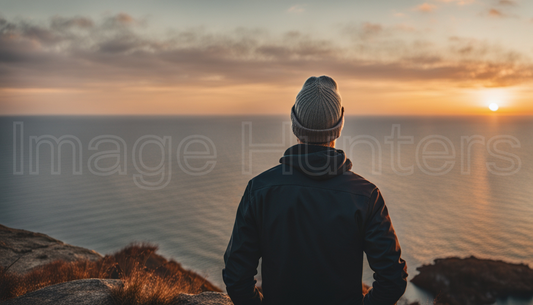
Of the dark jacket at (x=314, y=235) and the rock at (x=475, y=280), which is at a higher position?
the dark jacket at (x=314, y=235)

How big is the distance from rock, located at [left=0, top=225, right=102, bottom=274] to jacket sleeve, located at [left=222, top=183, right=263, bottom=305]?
1160cm

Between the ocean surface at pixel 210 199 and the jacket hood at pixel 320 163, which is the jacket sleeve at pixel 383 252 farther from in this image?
the ocean surface at pixel 210 199

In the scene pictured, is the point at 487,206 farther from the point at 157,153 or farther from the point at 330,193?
the point at 157,153

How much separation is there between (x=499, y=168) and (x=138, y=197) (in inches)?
A: 3074

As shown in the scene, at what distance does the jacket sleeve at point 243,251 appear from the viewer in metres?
1.96

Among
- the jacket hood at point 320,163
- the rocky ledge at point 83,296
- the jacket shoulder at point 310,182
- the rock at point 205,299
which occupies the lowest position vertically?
the rock at point 205,299

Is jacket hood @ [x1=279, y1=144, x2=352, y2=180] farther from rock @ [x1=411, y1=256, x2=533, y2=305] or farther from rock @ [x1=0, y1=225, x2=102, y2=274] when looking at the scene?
rock @ [x1=411, y1=256, x2=533, y2=305]

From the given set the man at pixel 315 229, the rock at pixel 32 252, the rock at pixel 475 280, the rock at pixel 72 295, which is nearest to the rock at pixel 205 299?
the rock at pixel 72 295

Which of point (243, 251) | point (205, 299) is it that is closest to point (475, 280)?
point (205, 299)

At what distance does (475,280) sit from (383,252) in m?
32.3

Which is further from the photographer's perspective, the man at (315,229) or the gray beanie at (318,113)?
the gray beanie at (318,113)

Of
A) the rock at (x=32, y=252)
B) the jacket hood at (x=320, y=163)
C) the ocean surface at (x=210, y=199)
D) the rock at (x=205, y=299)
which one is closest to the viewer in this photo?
the jacket hood at (x=320, y=163)

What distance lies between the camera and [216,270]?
93.9 ft

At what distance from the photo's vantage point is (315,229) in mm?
1851
